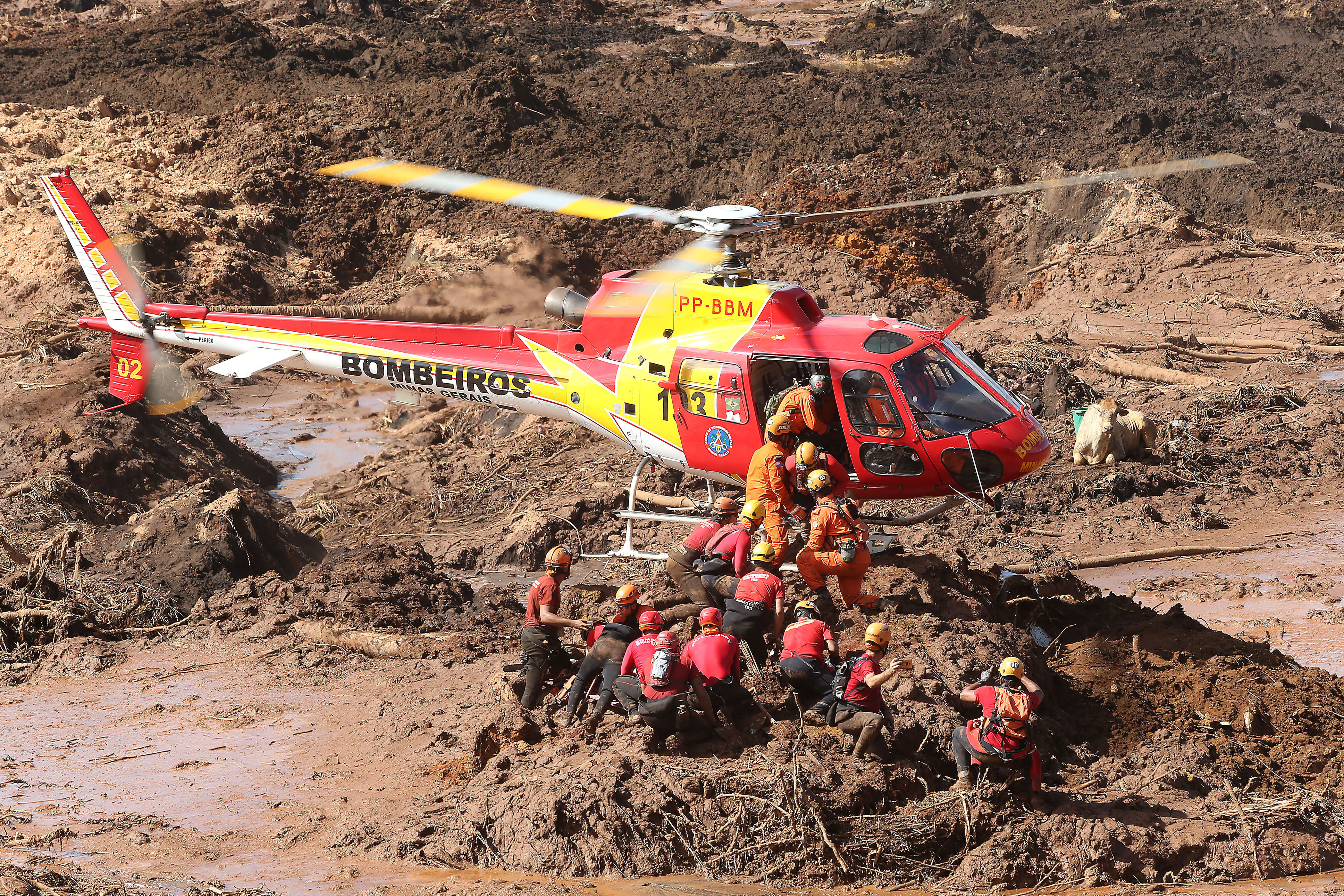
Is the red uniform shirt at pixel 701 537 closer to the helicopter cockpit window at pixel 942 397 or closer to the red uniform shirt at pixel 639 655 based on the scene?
the red uniform shirt at pixel 639 655

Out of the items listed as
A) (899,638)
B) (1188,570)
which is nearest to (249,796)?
(899,638)

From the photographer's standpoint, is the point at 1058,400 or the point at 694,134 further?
the point at 694,134

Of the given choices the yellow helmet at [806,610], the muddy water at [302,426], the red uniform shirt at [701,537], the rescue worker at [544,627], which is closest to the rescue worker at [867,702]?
the yellow helmet at [806,610]

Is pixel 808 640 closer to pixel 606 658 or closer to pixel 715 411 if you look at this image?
pixel 606 658

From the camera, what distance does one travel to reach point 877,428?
363 inches

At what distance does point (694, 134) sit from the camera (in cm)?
2588

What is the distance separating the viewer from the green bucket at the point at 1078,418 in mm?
13531

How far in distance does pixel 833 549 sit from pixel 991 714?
183 cm

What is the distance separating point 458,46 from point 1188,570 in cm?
2935

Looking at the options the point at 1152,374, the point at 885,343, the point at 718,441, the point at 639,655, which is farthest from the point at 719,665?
the point at 1152,374

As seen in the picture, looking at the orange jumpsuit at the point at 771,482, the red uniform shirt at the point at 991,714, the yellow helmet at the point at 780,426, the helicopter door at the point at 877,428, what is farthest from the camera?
the helicopter door at the point at 877,428

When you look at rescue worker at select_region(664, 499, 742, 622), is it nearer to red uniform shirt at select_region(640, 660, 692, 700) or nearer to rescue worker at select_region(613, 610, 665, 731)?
rescue worker at select_region(613, 610, 665, 731)

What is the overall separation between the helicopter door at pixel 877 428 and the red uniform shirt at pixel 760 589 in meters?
1.99

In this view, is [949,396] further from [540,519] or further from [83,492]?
[83,492]
